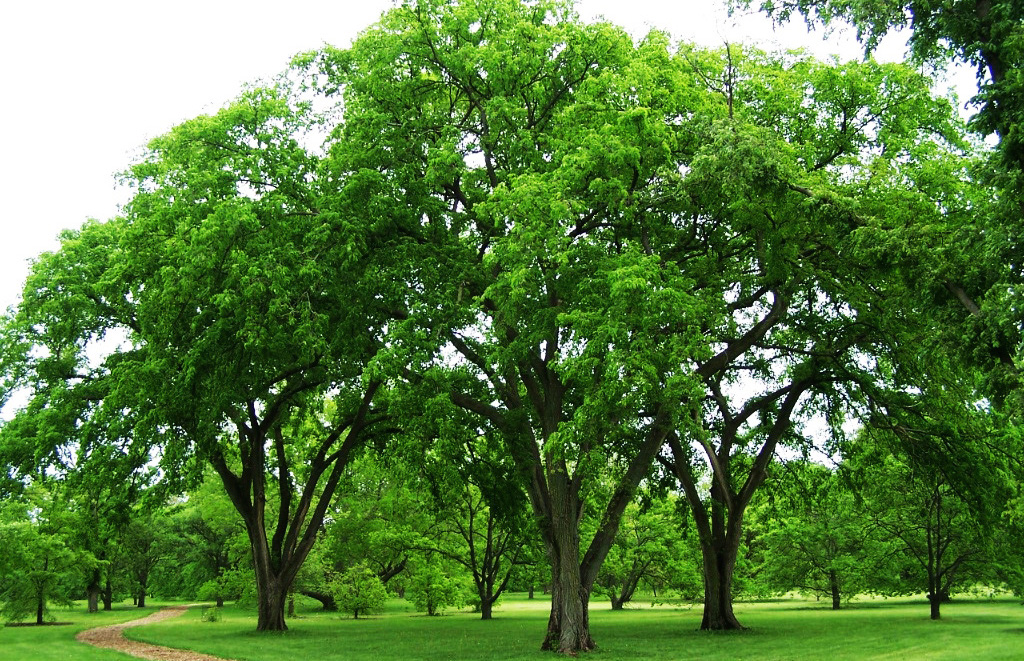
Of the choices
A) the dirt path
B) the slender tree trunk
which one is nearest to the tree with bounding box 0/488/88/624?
the dirt path

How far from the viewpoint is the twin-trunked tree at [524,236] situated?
14.9 metres

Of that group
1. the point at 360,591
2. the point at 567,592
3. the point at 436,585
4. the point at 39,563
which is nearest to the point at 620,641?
the point at 567,592

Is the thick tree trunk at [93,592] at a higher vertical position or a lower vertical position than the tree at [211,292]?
lower

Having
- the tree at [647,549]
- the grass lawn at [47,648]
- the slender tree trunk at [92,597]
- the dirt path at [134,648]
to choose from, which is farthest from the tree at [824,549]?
the slender tree trunk at [92,597]

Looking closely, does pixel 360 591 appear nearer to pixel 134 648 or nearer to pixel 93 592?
pixel 134 648

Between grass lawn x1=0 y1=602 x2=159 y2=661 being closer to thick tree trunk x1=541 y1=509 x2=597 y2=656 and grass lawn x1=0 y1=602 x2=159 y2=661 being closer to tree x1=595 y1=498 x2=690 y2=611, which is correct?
thick tree trunk x1=541 y1=509 x2=597 y2=656

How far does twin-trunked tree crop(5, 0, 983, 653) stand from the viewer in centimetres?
1494

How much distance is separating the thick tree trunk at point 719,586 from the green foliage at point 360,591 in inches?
730

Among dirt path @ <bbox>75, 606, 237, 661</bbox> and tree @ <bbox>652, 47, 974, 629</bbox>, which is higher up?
tree @ <bbox>652, 47, 974, 629</bbox>

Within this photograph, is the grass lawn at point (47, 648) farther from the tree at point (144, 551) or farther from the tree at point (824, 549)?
the tree at point (144, 551)

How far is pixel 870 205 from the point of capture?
15117mm

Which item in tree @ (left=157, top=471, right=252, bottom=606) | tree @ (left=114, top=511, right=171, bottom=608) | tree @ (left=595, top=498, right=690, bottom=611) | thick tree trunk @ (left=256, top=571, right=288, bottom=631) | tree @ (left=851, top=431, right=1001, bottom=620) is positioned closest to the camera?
tree @ (left=851, top=431, right=1001, bottom=620)

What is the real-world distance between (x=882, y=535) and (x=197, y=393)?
2786 centimetres

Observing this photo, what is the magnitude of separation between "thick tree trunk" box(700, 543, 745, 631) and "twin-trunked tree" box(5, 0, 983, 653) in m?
6.21
